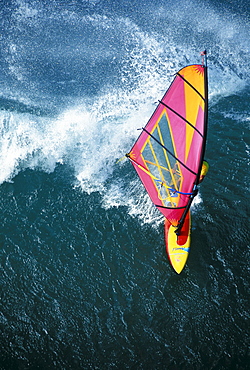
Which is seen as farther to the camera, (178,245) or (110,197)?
(110,197)

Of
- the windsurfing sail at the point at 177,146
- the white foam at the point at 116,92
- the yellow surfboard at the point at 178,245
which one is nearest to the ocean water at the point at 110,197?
the white foam at the point at 116,92

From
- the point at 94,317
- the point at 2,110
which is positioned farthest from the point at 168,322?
the point at 2,110

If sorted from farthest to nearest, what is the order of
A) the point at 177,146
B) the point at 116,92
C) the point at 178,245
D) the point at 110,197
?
1. the point at 116,92
2. the point at 110,197
3. the point at 178,245
4. the point at 177,146

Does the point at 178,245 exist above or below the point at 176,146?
below

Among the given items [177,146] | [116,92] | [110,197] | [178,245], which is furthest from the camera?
[116,92]

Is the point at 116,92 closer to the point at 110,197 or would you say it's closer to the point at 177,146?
the point at 110,197

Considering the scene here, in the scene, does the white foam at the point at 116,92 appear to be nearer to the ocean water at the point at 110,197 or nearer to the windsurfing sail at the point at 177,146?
the ocean water at the point at 110,197

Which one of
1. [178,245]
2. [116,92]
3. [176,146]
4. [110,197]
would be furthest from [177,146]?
[116,92]
